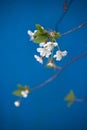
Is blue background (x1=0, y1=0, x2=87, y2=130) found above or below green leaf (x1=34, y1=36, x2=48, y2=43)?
above

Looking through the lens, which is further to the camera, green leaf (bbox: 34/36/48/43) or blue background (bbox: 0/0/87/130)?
blue background (bbox: 0/0/87/130)

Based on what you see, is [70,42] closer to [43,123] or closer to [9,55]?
[9,55]

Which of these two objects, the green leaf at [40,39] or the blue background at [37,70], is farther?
the blue background at [37,70]

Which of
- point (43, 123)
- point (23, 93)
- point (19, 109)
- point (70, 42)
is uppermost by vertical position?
point (70, 42)

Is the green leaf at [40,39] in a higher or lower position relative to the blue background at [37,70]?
lower

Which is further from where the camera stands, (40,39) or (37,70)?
(37,70)
